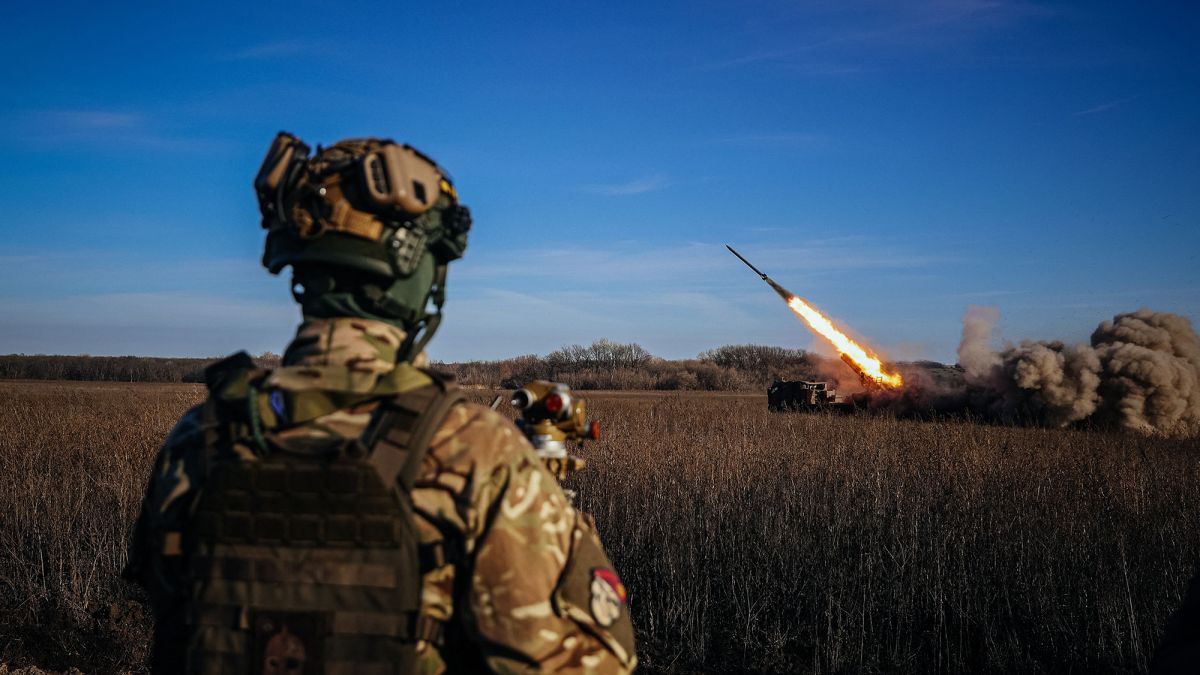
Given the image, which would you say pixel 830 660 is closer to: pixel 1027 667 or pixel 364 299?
pixel 1027 667

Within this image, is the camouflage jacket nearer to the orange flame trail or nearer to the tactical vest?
the tactical vest

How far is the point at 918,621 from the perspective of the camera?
6.74 metres

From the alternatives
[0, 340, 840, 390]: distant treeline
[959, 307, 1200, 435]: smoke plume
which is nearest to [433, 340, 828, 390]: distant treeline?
[0, 340, 840, 390]: distant treeline

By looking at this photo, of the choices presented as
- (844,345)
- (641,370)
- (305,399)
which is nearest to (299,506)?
(305,399)

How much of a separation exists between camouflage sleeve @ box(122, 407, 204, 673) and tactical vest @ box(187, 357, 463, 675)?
111 millimetres

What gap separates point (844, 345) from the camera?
27156 mm

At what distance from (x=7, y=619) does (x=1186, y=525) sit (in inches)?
395

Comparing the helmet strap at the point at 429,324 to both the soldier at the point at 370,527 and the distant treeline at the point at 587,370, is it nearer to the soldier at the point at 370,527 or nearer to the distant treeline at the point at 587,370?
the soldier at the point at 370,527

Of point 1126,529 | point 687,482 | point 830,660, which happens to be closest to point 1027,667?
point 830,660

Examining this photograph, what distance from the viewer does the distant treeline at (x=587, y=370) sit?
2249 inches

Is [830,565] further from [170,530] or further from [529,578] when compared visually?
[170,530]

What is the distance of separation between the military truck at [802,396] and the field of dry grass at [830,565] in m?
16.5

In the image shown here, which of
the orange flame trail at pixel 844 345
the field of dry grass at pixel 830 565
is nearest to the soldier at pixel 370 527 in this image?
the field of dry grass at pixel 830 565

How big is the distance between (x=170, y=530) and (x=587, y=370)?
59.6m
